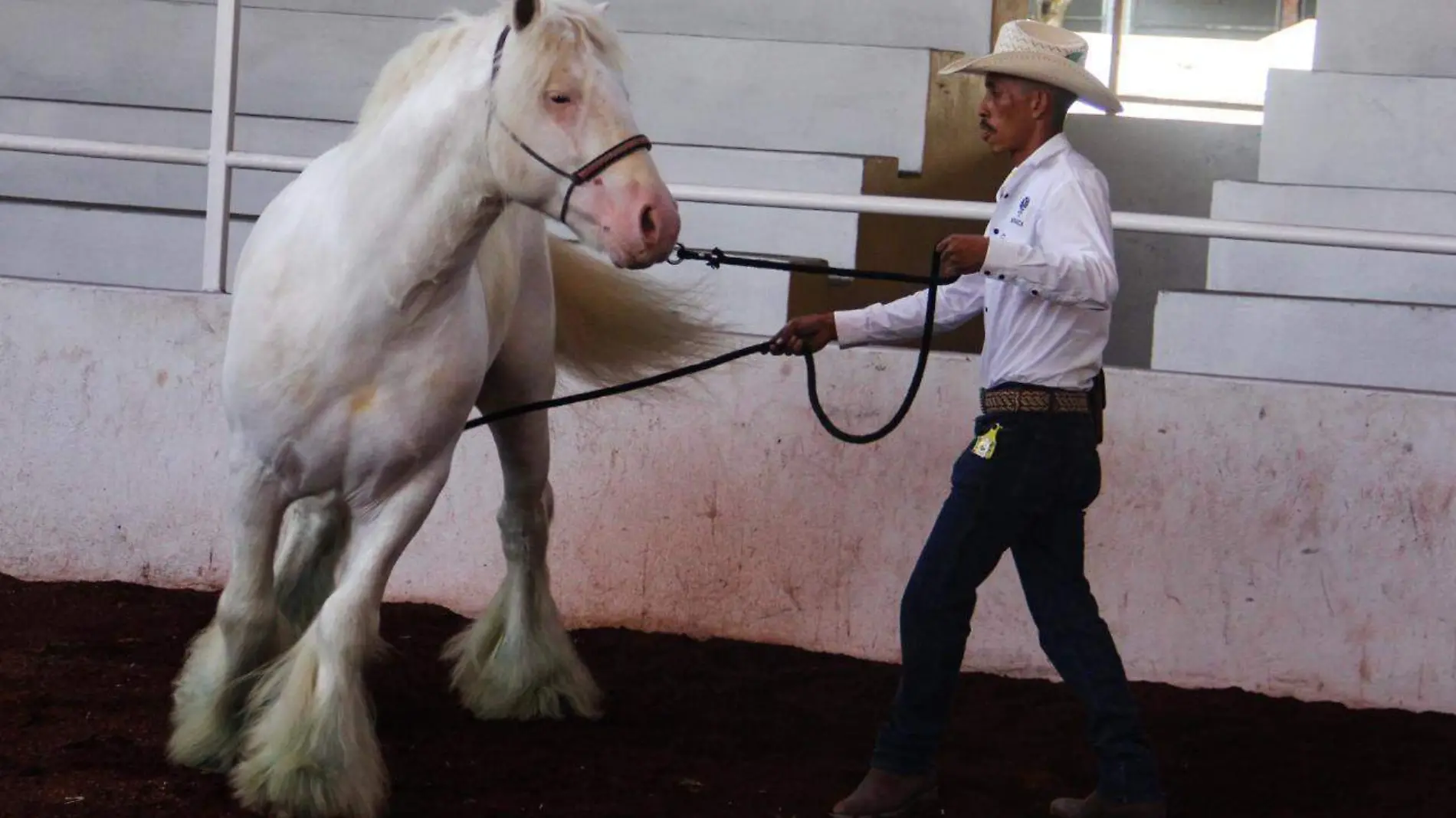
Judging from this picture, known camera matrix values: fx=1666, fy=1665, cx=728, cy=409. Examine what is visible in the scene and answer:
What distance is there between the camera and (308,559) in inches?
136

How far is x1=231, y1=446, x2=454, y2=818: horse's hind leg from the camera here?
287 centimetres

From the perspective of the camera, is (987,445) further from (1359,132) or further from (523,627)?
(1359,132)

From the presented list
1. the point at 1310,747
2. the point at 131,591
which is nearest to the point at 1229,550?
the point at 1310,747

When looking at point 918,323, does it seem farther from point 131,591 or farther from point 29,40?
point 29,40

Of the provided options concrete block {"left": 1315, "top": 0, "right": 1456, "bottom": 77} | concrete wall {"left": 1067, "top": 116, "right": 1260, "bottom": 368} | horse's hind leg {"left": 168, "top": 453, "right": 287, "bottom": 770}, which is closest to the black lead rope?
horse's hind leg {"left": 168, "top": 453, "right": 287, "bottom": 770}

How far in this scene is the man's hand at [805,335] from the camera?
324cm

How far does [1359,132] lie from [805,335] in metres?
3.68

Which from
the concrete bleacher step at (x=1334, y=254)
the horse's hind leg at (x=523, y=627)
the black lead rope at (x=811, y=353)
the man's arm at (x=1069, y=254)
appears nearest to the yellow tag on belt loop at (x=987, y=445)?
the black lead rope at (x=811, y=353)

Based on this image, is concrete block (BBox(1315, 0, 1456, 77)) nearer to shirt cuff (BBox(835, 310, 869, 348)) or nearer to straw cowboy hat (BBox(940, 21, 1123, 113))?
straw cowboy hat (BBox(940, 21, 1123, 113))

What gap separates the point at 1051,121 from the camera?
117 inches

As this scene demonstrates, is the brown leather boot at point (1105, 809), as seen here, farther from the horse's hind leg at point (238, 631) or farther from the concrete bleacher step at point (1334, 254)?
the concrete bleacher step at point (1334, 254)

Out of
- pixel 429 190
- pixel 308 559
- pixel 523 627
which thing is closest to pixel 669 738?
pixel 523 627

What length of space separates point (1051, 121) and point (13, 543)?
3.12 metres

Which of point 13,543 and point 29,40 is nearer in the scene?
point 13,543
